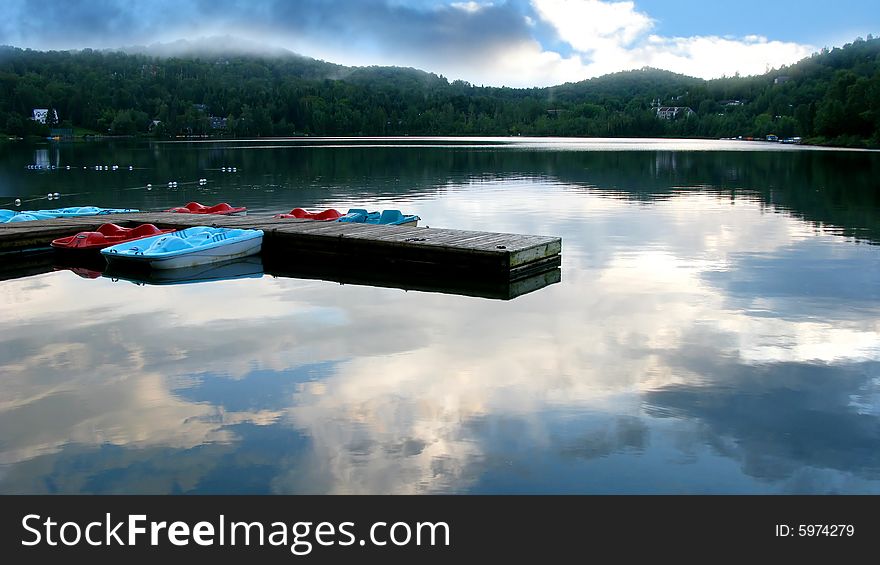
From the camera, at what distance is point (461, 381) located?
42.1 ft

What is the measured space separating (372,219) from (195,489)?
2154 cm

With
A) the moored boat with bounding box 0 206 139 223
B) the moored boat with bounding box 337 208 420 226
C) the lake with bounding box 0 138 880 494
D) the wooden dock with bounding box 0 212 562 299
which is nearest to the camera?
the lake with bounding box 0 138 880 494

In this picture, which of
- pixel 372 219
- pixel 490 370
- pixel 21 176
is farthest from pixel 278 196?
pixel 490 370

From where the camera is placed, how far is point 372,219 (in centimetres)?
3006

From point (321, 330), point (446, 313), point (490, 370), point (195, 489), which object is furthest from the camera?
point (446, 313)

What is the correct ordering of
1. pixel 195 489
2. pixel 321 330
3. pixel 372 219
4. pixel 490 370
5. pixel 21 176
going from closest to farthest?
1. pixel 195 489
2. pixel 490 370
3. pixel 321 330
4. pixel 372 219
5. pixel 21 176

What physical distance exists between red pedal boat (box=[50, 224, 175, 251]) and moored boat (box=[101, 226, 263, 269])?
4.01 ft

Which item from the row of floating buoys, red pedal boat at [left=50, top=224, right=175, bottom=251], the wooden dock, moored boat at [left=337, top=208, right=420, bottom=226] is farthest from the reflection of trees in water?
red pedal boat at [left=50, top=224, right=175, bottom=251]

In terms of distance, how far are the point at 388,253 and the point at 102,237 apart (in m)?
9.07

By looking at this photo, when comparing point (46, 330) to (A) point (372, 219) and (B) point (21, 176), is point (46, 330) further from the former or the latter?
(B) point (21, 176)

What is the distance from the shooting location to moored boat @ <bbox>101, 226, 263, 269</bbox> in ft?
75.2
